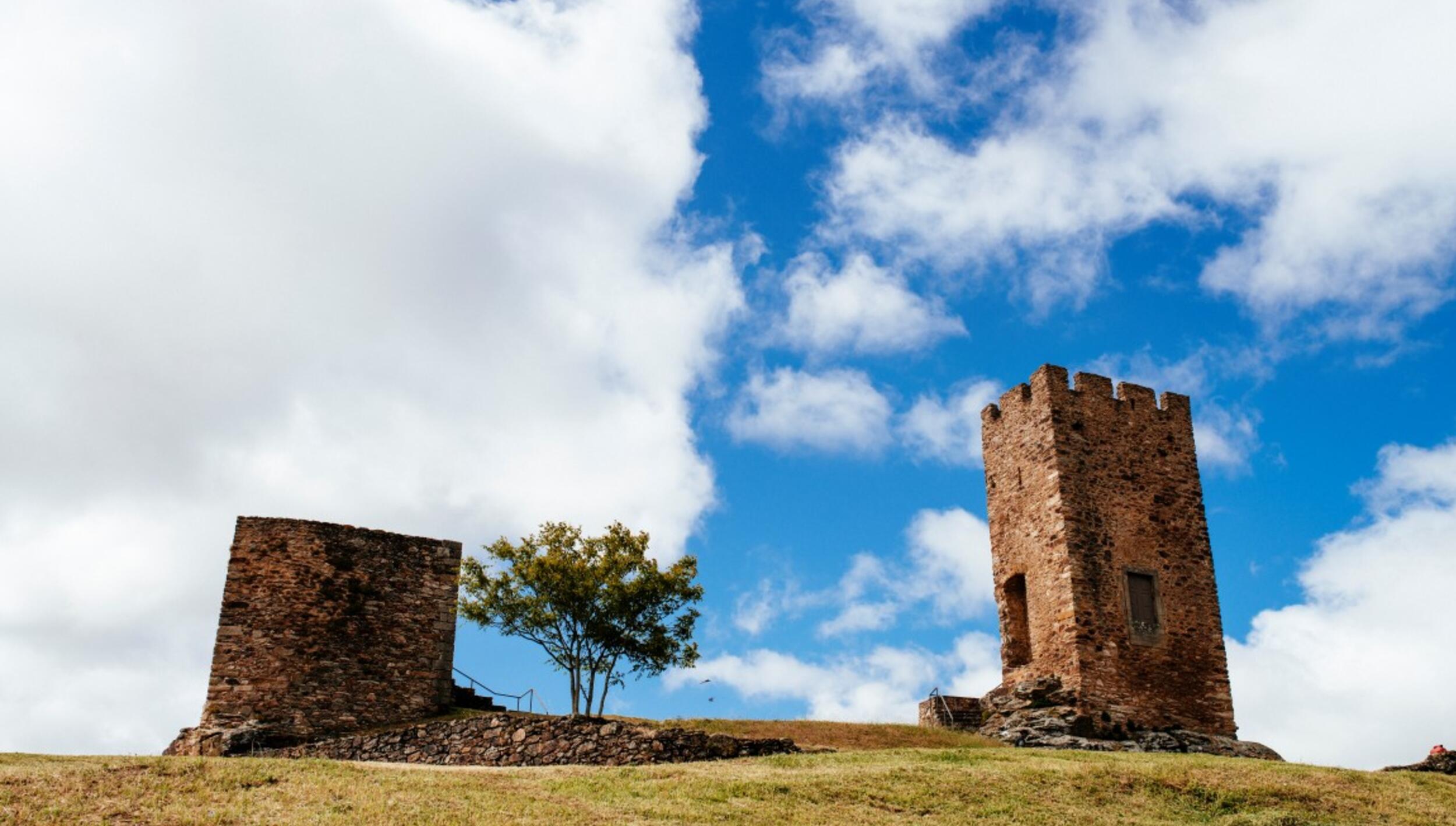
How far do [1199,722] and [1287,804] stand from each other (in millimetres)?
9485

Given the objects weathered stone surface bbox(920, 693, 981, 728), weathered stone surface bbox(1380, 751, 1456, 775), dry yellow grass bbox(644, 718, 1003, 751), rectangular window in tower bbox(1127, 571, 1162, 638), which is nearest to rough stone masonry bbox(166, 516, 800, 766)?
dry yellow grass bbox(644, 718, 1003, 751)

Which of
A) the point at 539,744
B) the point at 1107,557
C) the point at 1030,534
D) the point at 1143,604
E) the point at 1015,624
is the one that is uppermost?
the point at 1030,534

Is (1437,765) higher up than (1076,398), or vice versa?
(1076,398)

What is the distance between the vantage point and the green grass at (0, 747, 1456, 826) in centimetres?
1627

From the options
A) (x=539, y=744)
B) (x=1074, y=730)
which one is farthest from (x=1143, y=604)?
(x=539, y=744)

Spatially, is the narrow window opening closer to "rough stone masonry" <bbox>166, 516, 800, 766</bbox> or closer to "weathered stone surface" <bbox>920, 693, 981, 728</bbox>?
"weathered stone surface" <bbox>920, 693, 981, 728</bbox>

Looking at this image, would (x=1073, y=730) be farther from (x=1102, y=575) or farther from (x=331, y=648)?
(x=331, y=648)

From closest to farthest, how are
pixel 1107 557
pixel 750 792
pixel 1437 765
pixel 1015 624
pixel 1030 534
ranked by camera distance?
pixel 750 792 → pixel 1437 765 → pixel 1107 557 → pixel 1030 534 → pixel 1015 624

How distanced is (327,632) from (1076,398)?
17766 mm

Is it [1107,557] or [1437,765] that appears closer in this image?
[1437,765]

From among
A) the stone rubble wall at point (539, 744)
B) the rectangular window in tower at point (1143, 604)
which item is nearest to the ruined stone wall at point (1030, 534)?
the rectangular window in tower at point (1143, 604)

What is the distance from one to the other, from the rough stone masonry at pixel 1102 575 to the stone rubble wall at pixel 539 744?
829 cm

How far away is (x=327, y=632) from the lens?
2869 centimetres

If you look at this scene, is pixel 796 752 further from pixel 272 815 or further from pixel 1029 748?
pixel 272 815
